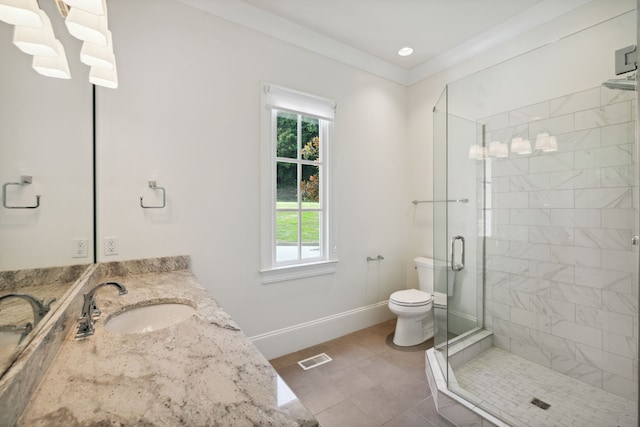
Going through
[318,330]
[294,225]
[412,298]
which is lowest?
[318,330]

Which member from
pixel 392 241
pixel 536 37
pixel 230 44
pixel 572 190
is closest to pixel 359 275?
pixel 392 241

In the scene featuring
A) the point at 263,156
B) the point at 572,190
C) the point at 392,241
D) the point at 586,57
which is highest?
the point at 586,57

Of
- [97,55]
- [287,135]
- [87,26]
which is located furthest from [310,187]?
[87,26]

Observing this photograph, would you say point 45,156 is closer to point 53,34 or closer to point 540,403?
point 53,34

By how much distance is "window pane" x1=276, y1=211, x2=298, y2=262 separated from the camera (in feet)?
8.27

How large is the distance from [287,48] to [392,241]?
7.17 feet

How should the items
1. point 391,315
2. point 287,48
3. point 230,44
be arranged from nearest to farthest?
point 230,44, point 287,48, point 391,315

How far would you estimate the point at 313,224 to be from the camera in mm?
2734

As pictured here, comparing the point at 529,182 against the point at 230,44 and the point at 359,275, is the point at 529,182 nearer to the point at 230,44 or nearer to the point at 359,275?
the point at 359,275

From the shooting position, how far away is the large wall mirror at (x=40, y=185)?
2.60 ft

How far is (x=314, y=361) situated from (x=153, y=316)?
4.68 feet

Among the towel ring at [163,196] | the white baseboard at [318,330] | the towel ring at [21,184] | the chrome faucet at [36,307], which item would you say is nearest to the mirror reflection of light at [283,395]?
the chrome faucet at [36,307]

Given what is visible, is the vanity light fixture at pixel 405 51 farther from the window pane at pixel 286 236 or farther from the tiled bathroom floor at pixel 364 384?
the tiled bathroom floor at pixel 364 384

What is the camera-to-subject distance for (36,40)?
0.85 m
